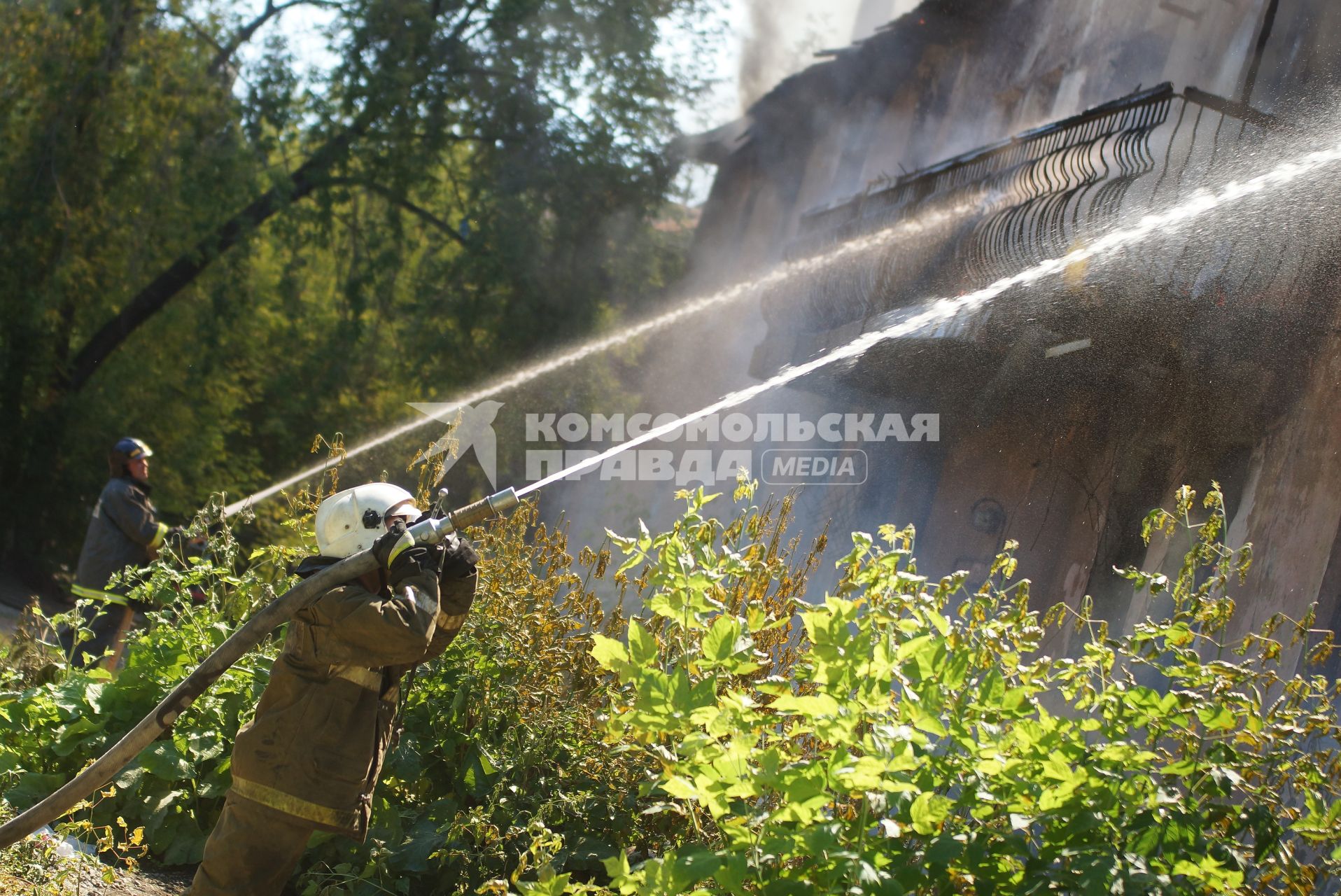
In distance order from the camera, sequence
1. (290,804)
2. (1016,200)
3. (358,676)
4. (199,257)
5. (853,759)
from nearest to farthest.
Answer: (853,759)
(290,804)
(358,676)
(1016,200)
(199,257)

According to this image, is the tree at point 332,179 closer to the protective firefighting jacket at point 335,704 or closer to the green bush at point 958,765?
the protective firefighting jacket at point 335,704

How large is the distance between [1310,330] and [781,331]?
5267mm

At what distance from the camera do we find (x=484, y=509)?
333cm

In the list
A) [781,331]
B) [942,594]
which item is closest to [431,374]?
[781,331]

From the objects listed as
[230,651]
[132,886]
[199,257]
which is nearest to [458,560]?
[230,651]

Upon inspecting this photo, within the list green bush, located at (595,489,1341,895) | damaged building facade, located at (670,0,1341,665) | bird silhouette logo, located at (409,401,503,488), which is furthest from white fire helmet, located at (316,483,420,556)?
bird silhouette logo, located at (409,401,503,488)

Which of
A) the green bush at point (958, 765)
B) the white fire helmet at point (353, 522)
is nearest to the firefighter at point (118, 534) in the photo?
the white fire helmet at point (353, 522)

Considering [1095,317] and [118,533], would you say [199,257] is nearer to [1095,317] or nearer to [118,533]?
[118,533]

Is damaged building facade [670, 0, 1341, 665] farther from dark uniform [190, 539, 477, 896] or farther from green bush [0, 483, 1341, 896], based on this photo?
dark uniform [190, 539, 477, 896]

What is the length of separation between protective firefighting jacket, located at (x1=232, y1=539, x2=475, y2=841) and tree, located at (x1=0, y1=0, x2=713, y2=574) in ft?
27.9

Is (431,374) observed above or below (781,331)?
below

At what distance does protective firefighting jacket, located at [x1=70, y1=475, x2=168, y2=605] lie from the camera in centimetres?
691

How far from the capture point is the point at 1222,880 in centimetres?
199

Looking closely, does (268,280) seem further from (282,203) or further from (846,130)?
(846,130)
